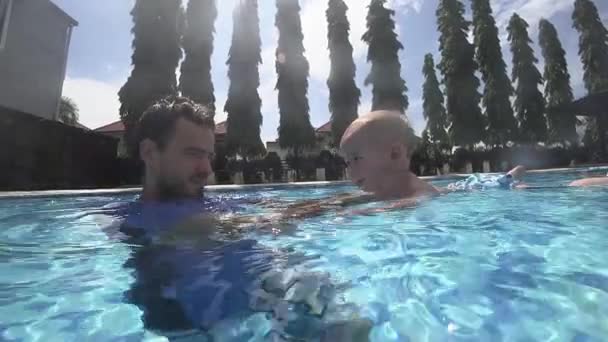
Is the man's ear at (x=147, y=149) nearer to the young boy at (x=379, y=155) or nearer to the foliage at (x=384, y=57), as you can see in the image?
the young boy at (x=379, y=155)

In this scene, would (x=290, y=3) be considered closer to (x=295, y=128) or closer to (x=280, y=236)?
(x=295, y=128)

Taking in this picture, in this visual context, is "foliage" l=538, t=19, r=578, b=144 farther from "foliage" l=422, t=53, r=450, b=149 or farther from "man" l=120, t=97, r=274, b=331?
"man" l=120, t=97, r=274, b=331

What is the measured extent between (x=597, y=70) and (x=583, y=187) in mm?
28713

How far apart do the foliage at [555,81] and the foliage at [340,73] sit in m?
14.8

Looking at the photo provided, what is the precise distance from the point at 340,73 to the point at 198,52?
30.2 ft

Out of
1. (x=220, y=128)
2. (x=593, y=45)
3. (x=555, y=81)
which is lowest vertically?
(x=220, y=128)

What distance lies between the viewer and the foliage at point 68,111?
102ft

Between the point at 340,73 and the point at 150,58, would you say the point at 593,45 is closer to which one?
the point at 340,73

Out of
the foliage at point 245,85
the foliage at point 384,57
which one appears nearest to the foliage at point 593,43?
the foliage at point 384,57

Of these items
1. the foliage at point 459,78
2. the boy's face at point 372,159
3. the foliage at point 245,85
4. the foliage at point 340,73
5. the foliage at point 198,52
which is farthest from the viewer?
the foliage at point 459,78

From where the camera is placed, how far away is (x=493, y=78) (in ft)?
81.0

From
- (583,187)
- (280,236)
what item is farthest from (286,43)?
(280,236)

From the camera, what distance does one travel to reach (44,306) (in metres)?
1.38

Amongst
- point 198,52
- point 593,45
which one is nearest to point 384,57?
point 198,52
